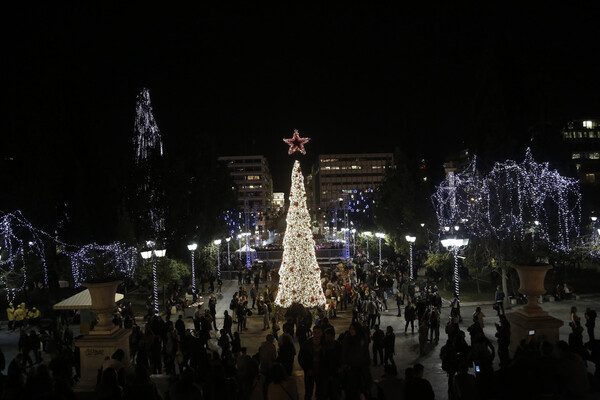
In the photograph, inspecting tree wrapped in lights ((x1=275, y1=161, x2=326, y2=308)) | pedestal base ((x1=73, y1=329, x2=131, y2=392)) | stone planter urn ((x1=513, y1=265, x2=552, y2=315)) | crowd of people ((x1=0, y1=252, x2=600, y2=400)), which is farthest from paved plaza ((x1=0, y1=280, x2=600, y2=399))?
stone planter urn ((x1=513, y1=265, x2=552, y2=315))

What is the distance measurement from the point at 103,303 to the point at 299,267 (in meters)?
9.55

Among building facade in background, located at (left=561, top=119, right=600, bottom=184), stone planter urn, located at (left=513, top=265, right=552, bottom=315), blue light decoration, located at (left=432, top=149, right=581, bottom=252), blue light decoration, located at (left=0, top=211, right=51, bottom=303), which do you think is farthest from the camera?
building facade in background, located at (left=561, top=119, right=600, bottom=184)

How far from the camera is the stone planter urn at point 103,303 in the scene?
977 centimetres

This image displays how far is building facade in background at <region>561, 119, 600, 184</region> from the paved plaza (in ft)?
178

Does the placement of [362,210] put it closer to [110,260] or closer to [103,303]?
[110,260]

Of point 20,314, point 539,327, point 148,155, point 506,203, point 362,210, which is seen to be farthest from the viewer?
point 362,210

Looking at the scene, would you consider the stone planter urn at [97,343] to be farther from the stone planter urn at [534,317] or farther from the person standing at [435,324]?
the person standing at [435,324]

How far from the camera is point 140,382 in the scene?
640 cm

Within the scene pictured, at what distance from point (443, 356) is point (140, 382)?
6.69m

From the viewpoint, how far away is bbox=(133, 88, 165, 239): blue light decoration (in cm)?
3048

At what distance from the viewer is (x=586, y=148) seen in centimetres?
8350

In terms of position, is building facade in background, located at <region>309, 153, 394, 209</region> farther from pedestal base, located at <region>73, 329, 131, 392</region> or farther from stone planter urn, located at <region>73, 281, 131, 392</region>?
pedestal base, located at <region>73, 329, 131, 392</region>

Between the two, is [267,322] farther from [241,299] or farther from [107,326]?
[107,326]

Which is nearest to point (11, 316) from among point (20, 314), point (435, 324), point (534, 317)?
point (20, 314)
